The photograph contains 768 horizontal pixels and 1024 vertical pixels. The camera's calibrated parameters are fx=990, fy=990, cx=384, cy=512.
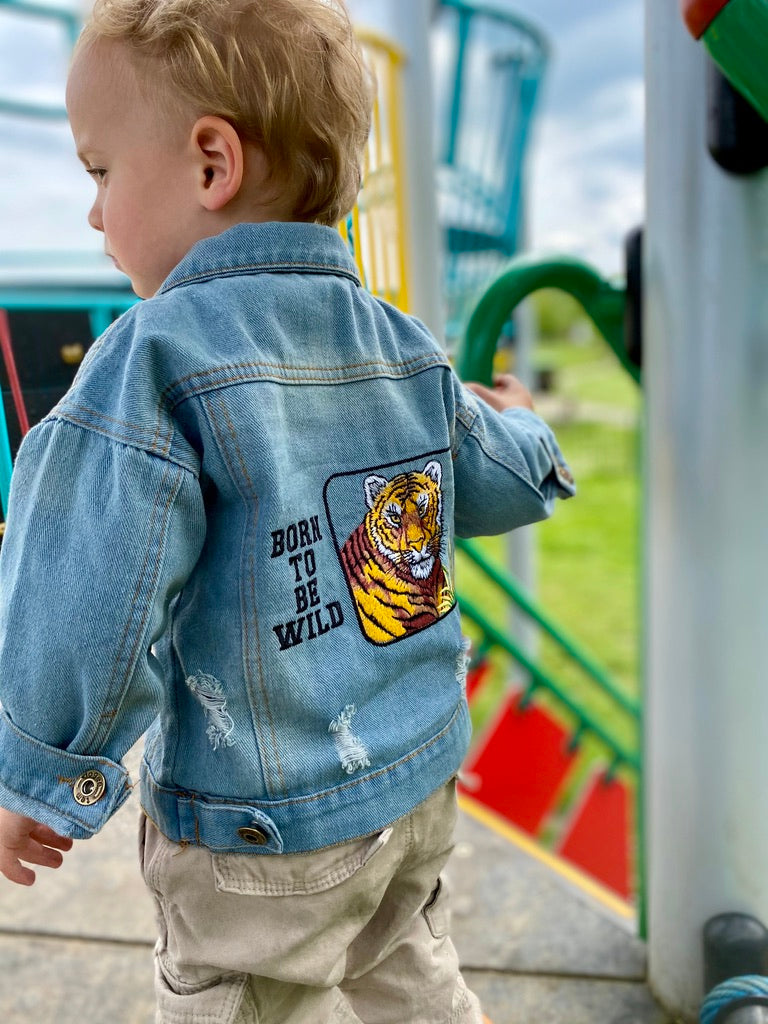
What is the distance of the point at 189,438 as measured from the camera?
32.5 inches

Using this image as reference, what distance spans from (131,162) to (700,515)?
84cm

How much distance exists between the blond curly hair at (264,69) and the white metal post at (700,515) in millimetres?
513

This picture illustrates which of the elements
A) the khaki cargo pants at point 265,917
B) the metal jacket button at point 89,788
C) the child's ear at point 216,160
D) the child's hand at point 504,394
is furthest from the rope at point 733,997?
the child's ear at point 216,160

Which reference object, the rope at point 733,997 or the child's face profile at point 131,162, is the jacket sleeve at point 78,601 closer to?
the child's face profile at point 131,162

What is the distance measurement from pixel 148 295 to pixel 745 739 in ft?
3.17

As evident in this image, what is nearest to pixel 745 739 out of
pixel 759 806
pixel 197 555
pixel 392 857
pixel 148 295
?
pixel 759 806

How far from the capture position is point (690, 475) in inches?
51.5

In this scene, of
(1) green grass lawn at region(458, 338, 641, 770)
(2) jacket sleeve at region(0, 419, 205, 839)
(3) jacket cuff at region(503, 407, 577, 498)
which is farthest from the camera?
(1) green grass lawn at region(458, 338, 641, 770)

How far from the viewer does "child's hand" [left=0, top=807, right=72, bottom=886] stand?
33.2 inches

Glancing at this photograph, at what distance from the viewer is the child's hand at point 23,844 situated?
842 mm

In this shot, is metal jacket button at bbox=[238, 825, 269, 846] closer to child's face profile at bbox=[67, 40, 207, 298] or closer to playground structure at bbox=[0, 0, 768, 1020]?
child's face profile at bbox=[67, 40, 207, 298]

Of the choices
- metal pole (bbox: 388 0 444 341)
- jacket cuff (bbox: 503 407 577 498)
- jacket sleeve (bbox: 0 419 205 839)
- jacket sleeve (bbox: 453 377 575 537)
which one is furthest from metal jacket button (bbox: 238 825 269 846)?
metal pole (bbox: 388 0 444 341)

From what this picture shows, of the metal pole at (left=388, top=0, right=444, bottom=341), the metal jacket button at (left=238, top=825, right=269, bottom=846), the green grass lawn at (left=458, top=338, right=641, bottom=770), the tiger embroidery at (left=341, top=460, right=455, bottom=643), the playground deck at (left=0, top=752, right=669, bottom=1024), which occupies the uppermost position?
the metal pole at (left=388, top=0, right=444, bottom=341)

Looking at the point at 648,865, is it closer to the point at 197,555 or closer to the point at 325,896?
the point at 325,896
